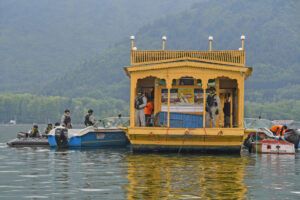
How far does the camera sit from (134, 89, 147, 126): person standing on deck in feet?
95.1

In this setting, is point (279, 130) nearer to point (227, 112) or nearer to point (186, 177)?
point (227, 112)

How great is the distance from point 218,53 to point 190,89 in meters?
2.67

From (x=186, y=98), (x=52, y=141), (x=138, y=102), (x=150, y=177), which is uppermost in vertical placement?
(x=186, y=98)

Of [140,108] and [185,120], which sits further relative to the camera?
[140,108]

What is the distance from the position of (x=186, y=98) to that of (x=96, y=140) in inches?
264

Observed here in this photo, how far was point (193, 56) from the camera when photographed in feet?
93.9

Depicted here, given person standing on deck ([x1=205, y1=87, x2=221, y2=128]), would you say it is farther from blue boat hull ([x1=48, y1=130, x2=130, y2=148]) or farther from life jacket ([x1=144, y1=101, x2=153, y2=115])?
blue boat hull ([x1=48, y1=130, x2=130, y2=148])

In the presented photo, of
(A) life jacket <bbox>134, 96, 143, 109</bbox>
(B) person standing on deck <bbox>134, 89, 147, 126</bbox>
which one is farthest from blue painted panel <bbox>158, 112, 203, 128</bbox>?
(A) life jacket <bbox>134, 96, 143, 109</bbox>

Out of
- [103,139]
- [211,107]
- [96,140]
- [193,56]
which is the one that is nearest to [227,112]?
[211,107]

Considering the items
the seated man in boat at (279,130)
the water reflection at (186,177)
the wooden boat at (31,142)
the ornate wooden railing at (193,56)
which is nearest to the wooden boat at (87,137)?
the wooden boat at (31,142)

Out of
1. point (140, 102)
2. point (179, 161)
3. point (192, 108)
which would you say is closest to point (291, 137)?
point (192, 108)

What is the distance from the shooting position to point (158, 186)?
16.0m

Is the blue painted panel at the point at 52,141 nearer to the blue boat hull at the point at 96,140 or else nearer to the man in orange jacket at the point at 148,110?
the blue boat hull at the point at 96,140

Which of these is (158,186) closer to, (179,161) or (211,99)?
(179,161)
